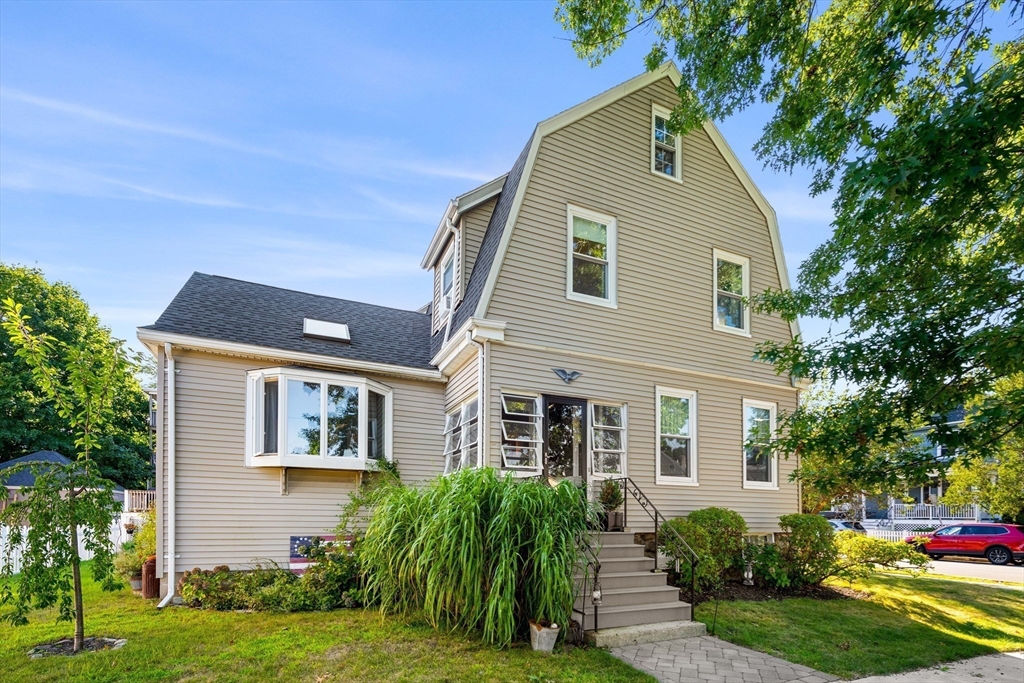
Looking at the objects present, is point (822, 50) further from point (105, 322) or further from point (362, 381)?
point (105, 322)

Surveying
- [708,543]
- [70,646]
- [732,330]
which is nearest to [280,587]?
[70,646]

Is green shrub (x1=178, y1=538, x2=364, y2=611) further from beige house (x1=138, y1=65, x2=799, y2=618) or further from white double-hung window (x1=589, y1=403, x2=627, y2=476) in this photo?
white double-hung window (x1=589, y1=403, x2=627, y2=476)

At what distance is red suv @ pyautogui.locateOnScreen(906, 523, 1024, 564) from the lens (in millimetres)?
17688

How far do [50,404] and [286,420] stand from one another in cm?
2511

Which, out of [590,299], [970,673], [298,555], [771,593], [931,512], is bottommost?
[931,512]

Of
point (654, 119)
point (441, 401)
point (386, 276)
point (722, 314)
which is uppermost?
point (654, 119)

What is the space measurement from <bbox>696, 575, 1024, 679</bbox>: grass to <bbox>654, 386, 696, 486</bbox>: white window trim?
2161 millimetres

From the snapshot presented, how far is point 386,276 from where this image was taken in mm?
16359

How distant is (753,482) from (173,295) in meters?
11.7

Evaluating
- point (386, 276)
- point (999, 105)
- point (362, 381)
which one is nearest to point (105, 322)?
point (386, 276)

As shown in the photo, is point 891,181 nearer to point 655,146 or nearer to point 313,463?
point 655,146

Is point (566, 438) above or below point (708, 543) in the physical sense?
above

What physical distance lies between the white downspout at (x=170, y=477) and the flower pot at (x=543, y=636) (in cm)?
577

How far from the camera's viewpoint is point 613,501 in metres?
8.77
